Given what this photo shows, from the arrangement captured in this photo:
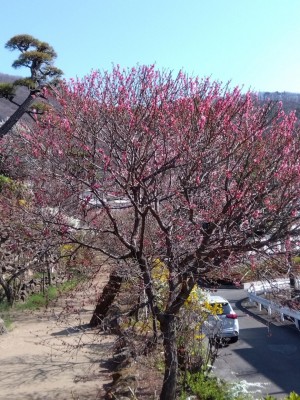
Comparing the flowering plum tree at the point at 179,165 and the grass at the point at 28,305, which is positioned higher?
the flowering plum tree at the point at 179,165

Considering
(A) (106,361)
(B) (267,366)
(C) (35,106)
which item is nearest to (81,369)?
(A) (106,361)

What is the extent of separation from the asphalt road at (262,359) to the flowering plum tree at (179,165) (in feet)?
7.04

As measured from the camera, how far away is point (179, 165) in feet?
16.1

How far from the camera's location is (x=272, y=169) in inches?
188

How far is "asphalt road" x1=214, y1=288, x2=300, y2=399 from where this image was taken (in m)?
8.37

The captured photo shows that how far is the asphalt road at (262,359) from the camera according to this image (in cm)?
837

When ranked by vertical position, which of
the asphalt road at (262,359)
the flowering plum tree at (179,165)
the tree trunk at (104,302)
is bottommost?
the asphalt road at (262,359)

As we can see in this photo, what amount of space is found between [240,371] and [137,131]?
20.1 ft

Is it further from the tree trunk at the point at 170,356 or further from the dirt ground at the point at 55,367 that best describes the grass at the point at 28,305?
the tree trunk at the point at 170,356

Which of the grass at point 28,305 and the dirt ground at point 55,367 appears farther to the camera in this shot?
the grass at point 28,305

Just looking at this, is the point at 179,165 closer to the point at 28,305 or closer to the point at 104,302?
the point at 104,302

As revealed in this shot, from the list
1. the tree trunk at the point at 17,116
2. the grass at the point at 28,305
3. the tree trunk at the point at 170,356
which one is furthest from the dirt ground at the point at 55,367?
the tree trunk at the point at 17,116

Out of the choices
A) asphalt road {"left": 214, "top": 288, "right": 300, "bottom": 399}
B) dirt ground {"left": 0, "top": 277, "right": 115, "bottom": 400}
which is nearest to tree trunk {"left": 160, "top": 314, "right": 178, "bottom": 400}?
dirt ground {"left": 0, "top": 277, "right": 115, "bottom": 400}

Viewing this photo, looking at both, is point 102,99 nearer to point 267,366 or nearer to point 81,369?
point 81,369
